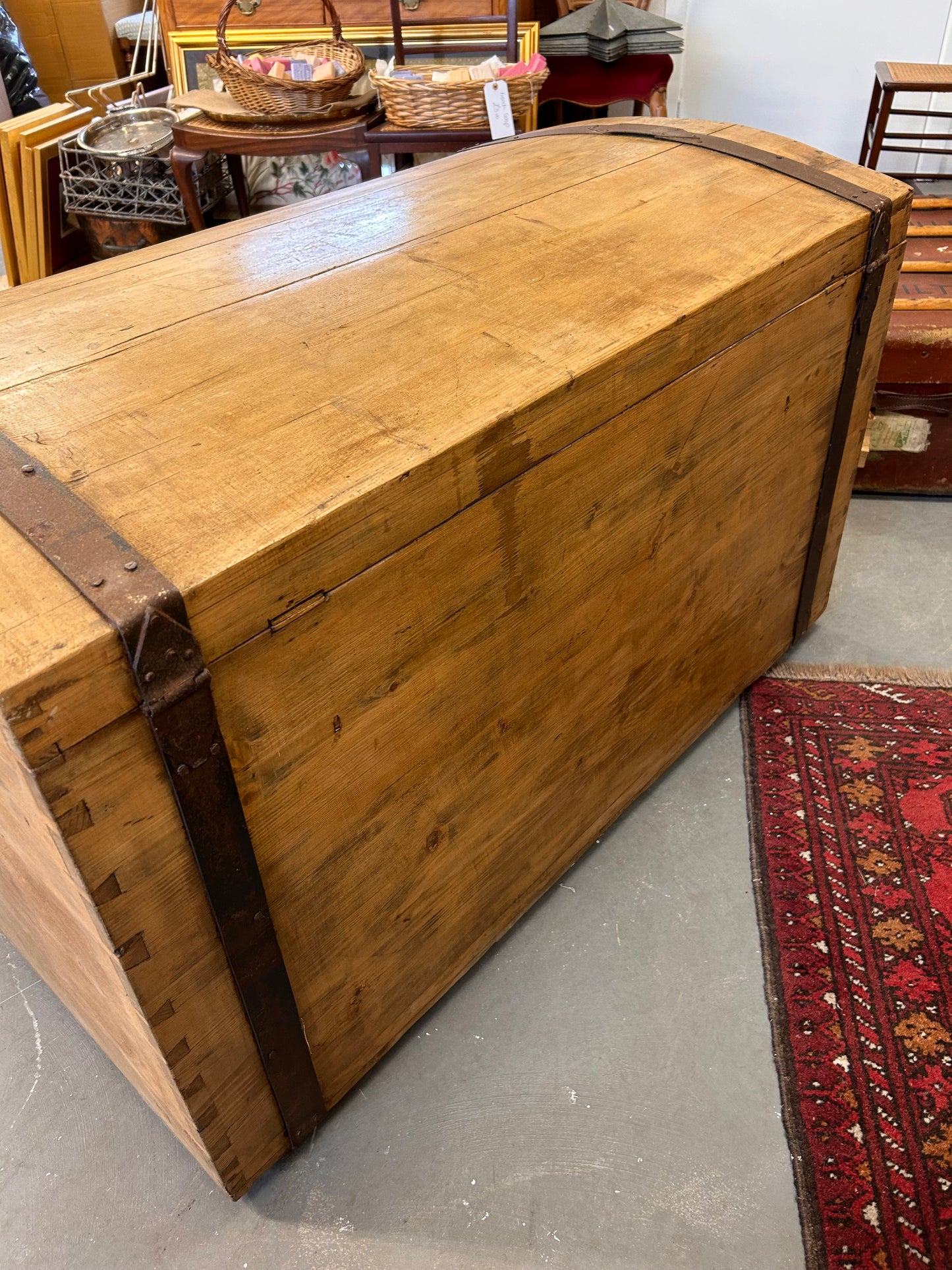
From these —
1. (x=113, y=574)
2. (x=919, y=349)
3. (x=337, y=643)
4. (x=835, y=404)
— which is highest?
(x=113, y=574)

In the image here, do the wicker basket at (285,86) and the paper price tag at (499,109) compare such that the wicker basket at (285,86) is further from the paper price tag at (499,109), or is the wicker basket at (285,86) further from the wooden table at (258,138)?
the paper price tag at (499,109)

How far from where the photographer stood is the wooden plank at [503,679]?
0.90 metres

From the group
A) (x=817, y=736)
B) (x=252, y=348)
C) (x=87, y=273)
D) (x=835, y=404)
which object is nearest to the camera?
(x=252, y=348)

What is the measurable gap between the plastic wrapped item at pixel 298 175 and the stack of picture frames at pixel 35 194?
1.94ft

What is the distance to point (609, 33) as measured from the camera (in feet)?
9.59

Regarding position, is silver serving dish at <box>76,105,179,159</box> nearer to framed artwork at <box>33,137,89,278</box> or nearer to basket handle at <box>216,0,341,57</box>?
framed artwork at <box>33,137,89,278</box>

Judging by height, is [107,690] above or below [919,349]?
above

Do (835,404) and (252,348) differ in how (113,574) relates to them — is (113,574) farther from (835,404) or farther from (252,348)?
(835,404)

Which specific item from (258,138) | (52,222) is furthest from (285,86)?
(52,222)

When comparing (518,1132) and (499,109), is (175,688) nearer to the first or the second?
(518,1132)

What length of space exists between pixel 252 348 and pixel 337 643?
0.35m

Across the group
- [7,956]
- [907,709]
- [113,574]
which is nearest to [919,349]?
[907,709]

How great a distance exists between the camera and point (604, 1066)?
4.12ft

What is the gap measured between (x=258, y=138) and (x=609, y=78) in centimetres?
115
